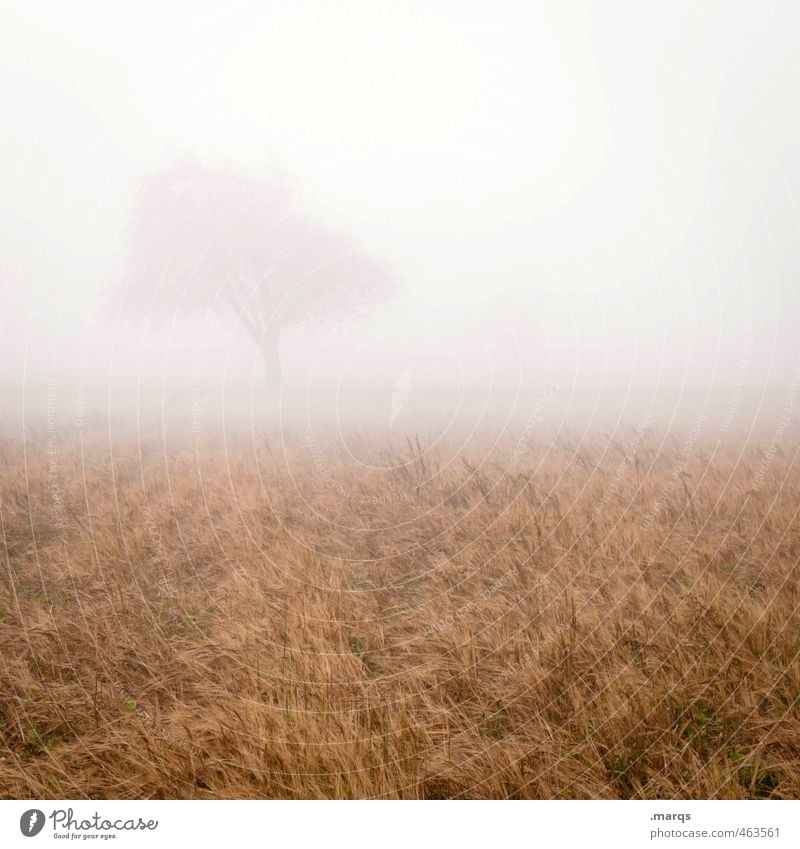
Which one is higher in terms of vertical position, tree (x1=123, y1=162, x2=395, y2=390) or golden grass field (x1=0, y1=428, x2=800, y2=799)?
tree (x1=123, y1=162, x2=395, y2=390)

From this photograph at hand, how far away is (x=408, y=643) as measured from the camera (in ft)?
10.3

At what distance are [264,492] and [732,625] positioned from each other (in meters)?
5.47

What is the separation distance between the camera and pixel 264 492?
6.33 m

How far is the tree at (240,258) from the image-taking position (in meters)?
21.0

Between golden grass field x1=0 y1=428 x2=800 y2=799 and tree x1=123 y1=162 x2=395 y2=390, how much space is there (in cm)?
1851

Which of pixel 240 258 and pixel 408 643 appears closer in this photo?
pixel 408 643

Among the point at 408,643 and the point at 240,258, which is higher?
the point at 240,258

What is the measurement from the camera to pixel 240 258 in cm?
2136

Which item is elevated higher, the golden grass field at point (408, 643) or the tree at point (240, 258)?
the tree at point (240, 258)

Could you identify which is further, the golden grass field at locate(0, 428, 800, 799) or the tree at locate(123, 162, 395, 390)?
the tree at locate(123, 162, 395, 390)

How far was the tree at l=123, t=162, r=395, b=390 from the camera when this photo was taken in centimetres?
2105

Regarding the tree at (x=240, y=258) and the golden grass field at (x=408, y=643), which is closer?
the golden grass field at (x=408, y=643)

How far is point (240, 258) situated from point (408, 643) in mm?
Result: 22212

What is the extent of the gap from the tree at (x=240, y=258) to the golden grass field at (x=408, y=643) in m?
18.5
